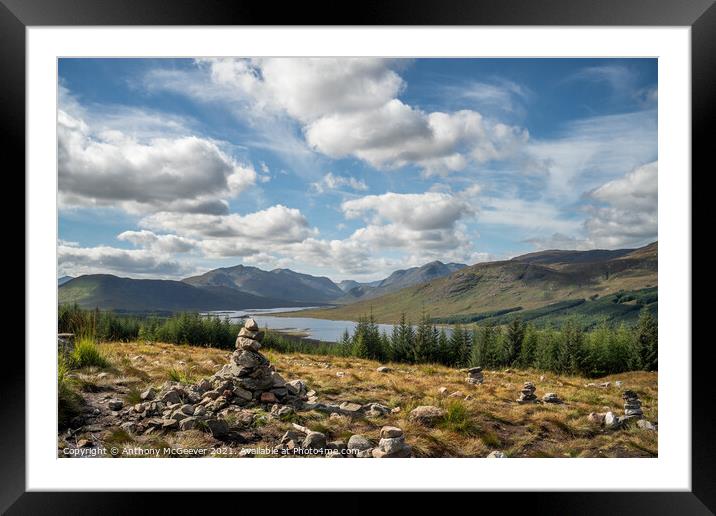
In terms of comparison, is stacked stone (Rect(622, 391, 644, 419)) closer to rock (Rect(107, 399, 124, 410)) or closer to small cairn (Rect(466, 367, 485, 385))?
small cairn (Rect(466, 367, 485, 385))

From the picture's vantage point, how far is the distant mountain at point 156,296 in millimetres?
2775

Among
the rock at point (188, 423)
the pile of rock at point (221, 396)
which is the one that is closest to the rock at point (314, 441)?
the pile of rock at point (221, 396)

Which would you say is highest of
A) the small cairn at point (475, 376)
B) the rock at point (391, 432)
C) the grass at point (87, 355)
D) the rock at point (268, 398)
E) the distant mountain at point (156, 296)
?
the distant mountain at point (156, 296)

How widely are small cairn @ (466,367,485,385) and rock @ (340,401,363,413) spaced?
94 centimetres

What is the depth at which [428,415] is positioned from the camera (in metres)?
2.64

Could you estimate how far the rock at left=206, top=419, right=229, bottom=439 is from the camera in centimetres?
251

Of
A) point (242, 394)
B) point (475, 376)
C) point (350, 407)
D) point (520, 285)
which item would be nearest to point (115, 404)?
point (242, 394)

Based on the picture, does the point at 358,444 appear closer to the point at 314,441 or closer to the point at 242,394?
the point at 314,441

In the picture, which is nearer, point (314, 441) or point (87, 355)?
point (314, 441)

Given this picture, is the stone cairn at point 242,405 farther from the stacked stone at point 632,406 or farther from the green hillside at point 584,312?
the stacked stone at point 632,406

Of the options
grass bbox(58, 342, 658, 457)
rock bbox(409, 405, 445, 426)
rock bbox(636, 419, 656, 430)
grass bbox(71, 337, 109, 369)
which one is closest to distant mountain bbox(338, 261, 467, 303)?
grass bbox(58, 342, 658, 457)

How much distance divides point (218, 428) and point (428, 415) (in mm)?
1532

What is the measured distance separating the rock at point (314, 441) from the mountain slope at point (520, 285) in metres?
1.04

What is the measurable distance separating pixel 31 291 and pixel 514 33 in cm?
386
